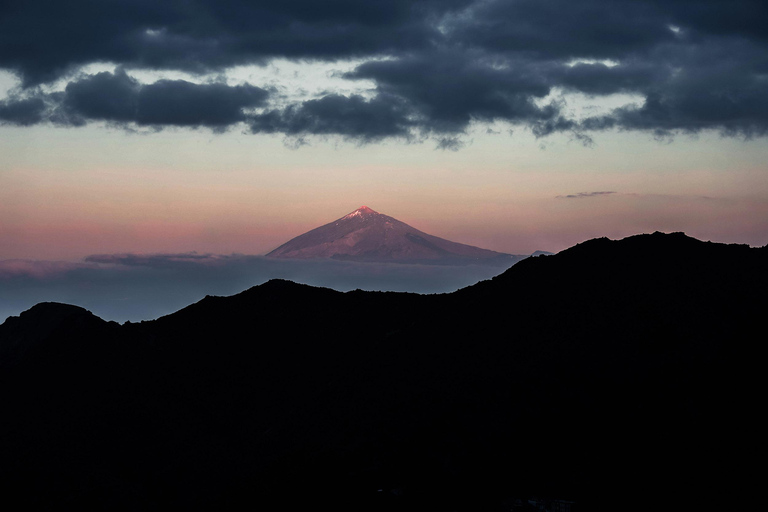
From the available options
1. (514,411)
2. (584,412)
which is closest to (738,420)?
(584,412)

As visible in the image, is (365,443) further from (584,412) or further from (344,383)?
(584,412)

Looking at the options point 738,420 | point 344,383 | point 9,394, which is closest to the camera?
point 738,420

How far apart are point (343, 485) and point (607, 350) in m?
18.1

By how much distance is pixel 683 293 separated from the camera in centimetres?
5034

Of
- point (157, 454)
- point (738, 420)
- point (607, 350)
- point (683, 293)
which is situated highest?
point (683, 293)

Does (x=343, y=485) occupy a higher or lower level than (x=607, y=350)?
lower

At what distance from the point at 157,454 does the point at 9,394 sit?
51.3 ft

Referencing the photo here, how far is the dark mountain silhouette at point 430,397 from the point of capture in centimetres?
4112

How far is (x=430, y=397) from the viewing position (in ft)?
155

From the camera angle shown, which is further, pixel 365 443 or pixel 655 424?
pixel 365 443

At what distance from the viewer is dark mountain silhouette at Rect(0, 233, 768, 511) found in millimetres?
41125

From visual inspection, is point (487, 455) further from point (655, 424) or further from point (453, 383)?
point (655, 424)

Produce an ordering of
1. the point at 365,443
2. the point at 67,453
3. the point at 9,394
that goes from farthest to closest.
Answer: the point at 9,394 < the point at 67,453 < the point at 365,443

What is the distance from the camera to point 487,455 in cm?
4253
